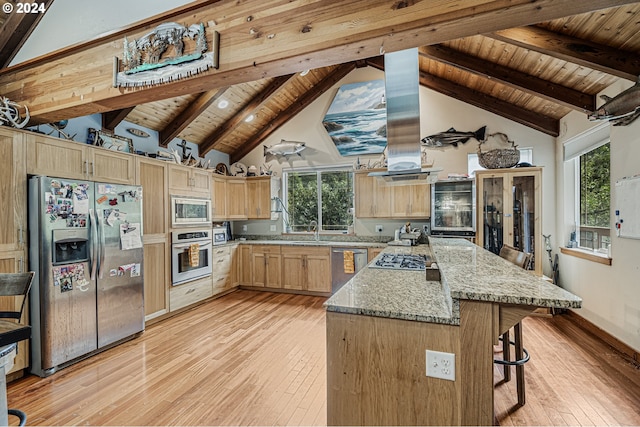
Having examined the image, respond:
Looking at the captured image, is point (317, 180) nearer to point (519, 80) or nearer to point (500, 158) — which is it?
point (500, 158)

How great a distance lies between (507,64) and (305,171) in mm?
3389

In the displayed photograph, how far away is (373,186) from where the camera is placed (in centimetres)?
467

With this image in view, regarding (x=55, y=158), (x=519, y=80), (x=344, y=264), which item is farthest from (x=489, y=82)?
(x=55, y=158)

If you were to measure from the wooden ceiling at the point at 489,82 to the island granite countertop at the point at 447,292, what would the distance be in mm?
1691

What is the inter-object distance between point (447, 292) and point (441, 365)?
319 millimetres

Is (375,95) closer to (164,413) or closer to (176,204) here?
(176,204)

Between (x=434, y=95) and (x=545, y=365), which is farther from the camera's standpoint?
(x=434, y=95)

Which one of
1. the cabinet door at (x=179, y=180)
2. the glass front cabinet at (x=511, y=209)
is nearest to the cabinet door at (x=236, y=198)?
the cabinet door at (x=179, y=180)

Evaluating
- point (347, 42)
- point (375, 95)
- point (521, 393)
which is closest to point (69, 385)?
point (347, 42)

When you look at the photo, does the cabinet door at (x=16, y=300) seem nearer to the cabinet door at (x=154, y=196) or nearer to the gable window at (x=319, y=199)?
the cabinet door at (x=154, y=196)

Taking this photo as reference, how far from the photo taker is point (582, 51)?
244 centimetres

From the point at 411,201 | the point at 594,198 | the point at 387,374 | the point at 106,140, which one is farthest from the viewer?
the point at 411,201

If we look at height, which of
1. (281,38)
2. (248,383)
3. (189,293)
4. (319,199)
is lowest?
(248,383)

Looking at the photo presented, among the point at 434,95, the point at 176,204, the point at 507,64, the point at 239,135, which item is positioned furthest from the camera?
the point at 239,135
